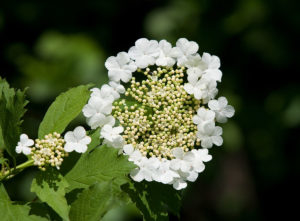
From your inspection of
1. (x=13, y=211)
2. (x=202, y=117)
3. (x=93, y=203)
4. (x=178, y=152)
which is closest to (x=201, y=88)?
(x=202, y=117)

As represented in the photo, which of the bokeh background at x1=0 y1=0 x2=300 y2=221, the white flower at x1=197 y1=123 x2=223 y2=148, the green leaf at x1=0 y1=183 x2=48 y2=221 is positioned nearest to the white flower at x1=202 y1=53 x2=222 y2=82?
the white flower at x1=197 y1=123 x2=223 y2=148

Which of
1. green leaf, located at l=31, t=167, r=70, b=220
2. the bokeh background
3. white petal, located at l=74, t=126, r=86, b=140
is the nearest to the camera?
green leaf, located at l=31, t=167, r=70, b=220

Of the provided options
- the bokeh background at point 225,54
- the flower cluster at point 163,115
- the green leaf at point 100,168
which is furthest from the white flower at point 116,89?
the bokeh background at point 225,54

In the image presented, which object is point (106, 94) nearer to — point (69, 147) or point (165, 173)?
point (69, 147)

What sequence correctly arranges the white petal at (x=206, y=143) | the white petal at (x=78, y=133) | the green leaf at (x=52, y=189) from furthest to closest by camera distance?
the white petal at (x=206, y=143)
the white petal at (x=78, y=133)
the green leaf at (x=52, y=189)

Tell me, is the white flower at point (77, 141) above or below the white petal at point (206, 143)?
below

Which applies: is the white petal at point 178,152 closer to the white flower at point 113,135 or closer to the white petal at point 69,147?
the white flower at point 113,135

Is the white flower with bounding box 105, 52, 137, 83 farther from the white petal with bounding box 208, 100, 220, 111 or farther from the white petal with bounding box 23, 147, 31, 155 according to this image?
the white petal with bounding box 23, 147, 31, 155

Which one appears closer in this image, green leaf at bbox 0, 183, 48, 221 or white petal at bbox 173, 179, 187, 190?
green leaf at bbox 0, 183, 48, 221
